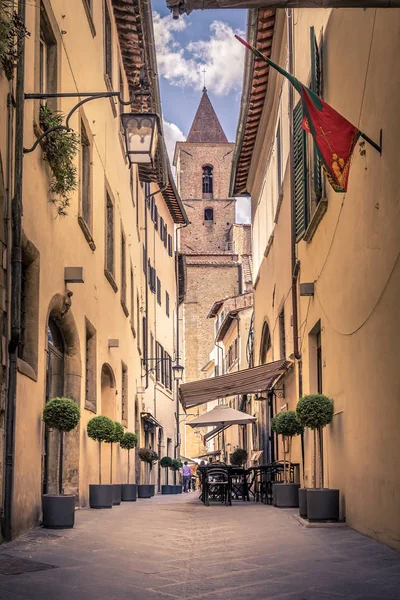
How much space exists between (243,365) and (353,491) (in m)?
26.6

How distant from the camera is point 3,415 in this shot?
813 centimetres

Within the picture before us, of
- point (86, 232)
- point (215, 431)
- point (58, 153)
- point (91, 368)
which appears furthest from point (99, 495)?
point (215, 431)

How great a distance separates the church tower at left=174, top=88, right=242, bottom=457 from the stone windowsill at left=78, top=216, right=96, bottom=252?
49.9 meters

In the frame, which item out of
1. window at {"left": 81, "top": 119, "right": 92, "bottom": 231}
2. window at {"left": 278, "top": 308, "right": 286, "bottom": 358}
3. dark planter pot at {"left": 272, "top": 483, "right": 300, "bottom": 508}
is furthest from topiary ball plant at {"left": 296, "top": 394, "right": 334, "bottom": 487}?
window at {"left": 278, "top": 308, "right": 286, "bottom": 358}

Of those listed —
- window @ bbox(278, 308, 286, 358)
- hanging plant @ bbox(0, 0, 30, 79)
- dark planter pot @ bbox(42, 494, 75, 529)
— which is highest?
hanging plant @ bbox(0, 0, 30, 79)

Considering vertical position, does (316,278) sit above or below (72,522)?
above

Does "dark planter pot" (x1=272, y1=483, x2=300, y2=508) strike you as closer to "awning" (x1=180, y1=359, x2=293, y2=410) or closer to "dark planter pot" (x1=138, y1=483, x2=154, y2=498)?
"awning" (x1=180, y1=359, x2=293, y2=410)

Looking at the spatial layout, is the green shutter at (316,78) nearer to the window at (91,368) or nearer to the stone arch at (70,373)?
the stone arch at (70,373)

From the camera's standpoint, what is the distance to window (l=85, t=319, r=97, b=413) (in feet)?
49.4

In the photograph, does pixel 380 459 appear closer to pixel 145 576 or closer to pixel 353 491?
pixel 353 491

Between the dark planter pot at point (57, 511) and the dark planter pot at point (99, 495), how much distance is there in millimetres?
4354

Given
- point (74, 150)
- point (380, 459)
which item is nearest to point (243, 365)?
point (74, 150)

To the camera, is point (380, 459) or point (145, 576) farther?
point (380, 459)

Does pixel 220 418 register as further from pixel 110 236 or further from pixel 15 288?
pixel 15 288
